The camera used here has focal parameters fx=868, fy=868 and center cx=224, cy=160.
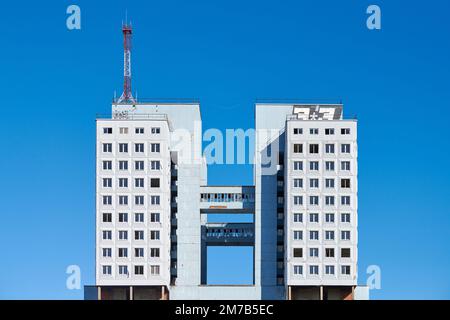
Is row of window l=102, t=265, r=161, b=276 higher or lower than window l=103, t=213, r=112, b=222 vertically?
lower

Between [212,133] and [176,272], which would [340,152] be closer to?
[212,133]

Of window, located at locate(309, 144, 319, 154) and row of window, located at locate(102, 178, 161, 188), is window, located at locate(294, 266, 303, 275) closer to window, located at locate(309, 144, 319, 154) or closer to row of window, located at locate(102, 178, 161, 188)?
window, located at locate(309, 144, 319, 154)

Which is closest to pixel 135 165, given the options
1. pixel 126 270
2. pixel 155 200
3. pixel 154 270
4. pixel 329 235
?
Result: pixel 155 200

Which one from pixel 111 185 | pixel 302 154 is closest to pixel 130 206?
pixel 111 185

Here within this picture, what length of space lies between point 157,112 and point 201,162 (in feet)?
34.3

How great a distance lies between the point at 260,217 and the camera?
13188 centimetres

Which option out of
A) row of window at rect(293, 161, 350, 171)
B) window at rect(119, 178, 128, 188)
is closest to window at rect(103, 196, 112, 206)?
window at rect(119, 178, 128, 188)

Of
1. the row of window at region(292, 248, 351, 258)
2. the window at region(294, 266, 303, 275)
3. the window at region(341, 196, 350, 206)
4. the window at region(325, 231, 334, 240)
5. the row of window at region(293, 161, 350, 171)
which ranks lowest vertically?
the window at region(294, 266, 303, 275)

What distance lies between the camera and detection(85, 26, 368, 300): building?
121812mm

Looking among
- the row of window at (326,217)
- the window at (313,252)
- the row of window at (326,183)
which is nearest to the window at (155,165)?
the row of window at (326,183)

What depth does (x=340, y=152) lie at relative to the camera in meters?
125

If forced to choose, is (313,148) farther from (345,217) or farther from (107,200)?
(107,200)

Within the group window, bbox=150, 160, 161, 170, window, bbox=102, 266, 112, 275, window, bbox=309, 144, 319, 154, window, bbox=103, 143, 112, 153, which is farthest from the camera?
window, bbox=309, 144, 319, 154
